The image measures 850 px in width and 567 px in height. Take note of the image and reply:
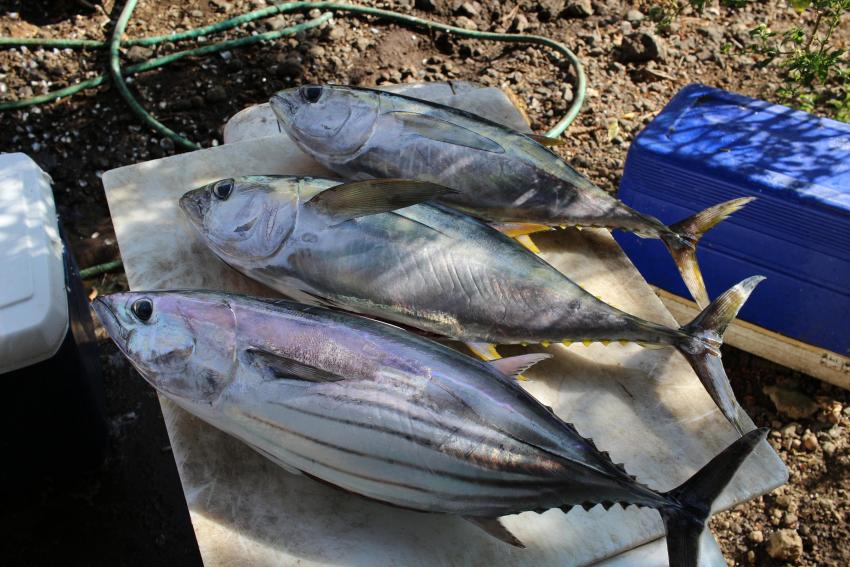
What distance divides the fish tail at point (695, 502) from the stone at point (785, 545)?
1428 millimetres

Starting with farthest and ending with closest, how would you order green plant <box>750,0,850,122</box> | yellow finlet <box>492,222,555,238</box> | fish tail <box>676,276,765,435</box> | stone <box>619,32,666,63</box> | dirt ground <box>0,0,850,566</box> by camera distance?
stone <box>619,32,666,63</box>
green plant <box>750,0,850,122</box>
dirt ground <box>0,0,850,566</box>
yellow finlet <box>492,222,555,238</box>
fish tail <box>676,276,765,435</box>

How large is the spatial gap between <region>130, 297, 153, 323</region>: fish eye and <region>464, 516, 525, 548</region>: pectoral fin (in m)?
0.86

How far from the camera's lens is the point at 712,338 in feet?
6.38

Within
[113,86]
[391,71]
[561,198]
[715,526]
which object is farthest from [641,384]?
[113,86]

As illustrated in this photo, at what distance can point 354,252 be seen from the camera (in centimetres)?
195

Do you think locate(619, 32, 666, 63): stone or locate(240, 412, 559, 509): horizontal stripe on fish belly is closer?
locate(240, 412, 559, 509): horizontal stripe on fish belly

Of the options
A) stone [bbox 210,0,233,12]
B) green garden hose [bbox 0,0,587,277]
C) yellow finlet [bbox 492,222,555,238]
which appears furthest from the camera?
stone [bbox 210,0,233,12]

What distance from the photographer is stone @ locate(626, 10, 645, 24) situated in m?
4.84

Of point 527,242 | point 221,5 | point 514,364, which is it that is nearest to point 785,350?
point 527,242

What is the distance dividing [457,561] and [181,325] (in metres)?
0.83

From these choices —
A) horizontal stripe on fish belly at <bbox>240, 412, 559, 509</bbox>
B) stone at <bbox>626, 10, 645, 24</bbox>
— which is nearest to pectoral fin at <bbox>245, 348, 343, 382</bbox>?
horizontal stripe on fish belly at <bbox>240, 412, 559, 509</bbox>

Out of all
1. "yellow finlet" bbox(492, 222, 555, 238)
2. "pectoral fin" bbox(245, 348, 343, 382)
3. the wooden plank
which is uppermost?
"pectoral fin" bbox(245, 348, 343, 382)

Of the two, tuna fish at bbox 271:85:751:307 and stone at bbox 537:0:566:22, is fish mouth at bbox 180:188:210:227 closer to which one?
tuna fish at bbox 271:85:751:307

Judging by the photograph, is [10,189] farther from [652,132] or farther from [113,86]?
[652,132]
